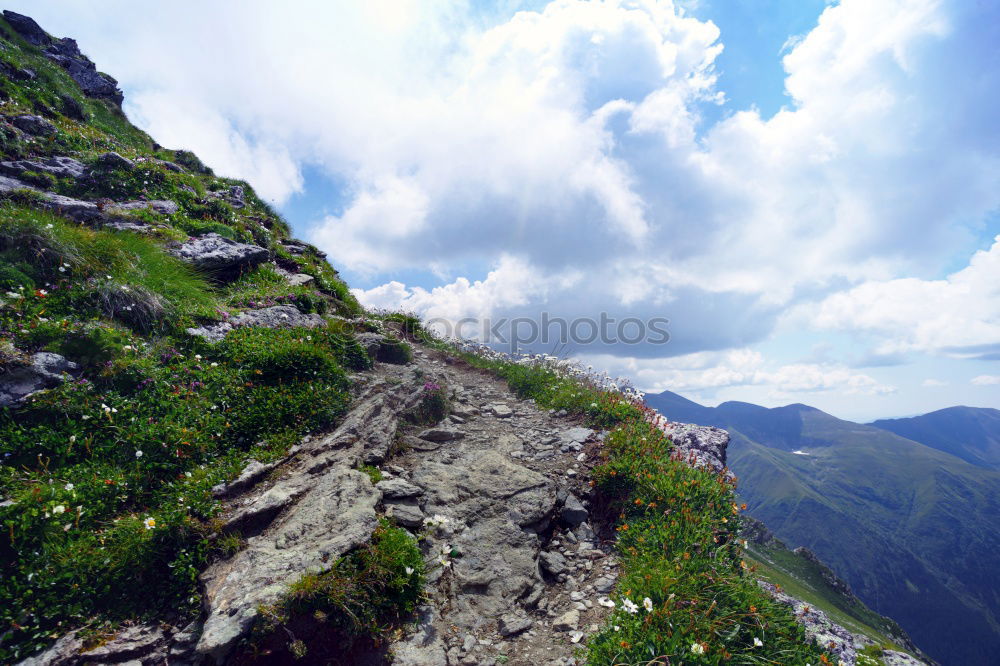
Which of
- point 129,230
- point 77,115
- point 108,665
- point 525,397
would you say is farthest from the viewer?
point 77,115

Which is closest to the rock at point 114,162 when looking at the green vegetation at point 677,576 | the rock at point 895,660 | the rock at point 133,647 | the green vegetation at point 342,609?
the rock at point 133,647

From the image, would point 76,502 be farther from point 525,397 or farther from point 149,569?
point 525,397

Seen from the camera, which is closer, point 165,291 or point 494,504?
point 494,504

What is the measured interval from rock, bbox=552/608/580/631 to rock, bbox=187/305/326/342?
25.2 ft

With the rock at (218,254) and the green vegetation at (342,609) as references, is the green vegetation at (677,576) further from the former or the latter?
the rock at (218,254)

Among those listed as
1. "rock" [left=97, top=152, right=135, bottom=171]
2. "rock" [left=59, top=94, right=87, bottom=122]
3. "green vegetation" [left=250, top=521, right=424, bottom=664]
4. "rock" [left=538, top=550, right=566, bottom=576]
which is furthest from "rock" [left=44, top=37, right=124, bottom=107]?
"rock" [left=538, top=550, right=566, bottom=576]

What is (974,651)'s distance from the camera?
189375 mm

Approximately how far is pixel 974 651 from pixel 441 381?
998ft

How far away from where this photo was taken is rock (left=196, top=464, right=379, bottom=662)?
410cm

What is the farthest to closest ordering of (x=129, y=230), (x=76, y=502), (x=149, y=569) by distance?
(x=129, y=230), (x=76, y=502), (x=149, y=569)

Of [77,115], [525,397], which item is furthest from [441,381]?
[77,115]

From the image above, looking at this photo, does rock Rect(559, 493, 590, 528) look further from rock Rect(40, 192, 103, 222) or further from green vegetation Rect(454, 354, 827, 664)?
rock Rect(40, 192, 103, 222)

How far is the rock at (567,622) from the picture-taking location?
524 cm

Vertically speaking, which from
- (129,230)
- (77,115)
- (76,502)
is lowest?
(76,502)
